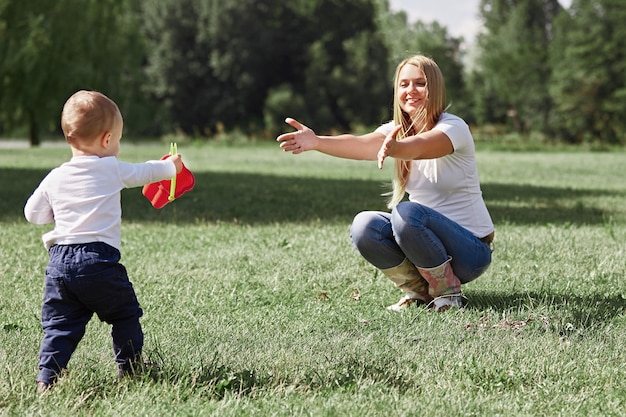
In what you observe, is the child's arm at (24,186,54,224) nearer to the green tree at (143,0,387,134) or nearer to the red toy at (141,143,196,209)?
the red toy at (141,143,196,209)

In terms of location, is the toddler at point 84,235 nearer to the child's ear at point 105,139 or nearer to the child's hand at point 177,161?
the child's ear at point 105,139

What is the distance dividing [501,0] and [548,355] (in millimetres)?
60677

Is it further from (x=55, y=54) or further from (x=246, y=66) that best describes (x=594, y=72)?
(x=55, y=54)

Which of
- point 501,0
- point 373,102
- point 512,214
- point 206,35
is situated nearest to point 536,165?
point 512,214

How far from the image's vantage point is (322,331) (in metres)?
4.14

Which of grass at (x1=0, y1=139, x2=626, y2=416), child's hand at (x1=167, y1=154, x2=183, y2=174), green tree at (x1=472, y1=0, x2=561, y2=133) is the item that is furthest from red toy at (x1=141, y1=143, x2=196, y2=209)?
green tree at (x1=472, y1=0, x2=561, y2=133)

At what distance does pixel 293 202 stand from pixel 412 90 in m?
6.08

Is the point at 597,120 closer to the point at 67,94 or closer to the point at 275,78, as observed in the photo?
the point at 275,78

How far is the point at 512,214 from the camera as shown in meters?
9.53

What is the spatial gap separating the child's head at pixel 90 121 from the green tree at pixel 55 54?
22825 mm

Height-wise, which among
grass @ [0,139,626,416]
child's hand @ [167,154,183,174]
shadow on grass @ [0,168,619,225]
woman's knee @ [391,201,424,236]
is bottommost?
shadow on grass @ [0,168,619,225]

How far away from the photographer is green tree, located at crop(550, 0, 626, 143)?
136 feet

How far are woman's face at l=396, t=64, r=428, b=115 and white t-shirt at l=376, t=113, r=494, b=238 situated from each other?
149 mm

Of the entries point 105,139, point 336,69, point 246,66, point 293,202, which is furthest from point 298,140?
point 246,66
